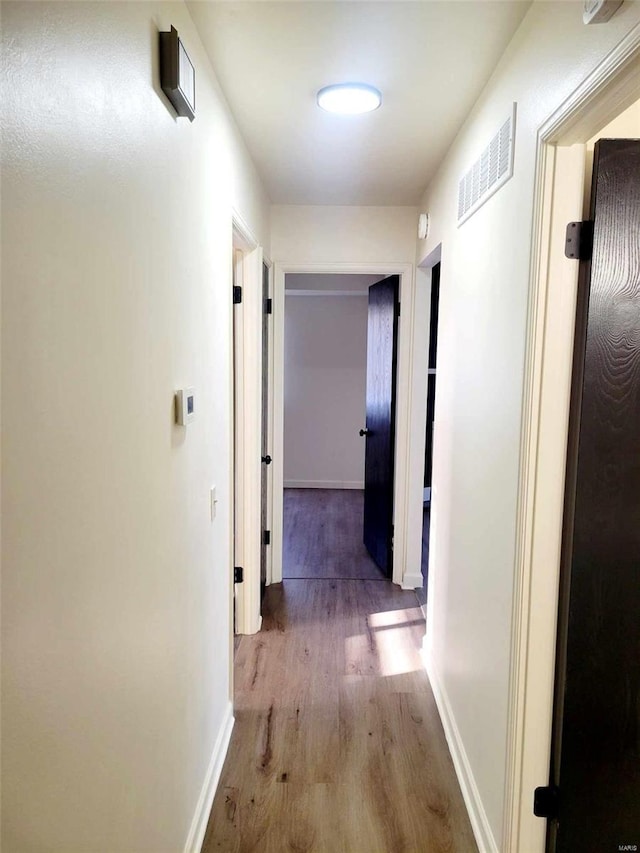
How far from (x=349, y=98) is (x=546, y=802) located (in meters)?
2.28

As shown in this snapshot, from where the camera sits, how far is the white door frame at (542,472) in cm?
135

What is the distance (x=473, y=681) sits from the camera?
1.93 metres

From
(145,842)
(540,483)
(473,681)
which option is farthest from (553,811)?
(145,842)

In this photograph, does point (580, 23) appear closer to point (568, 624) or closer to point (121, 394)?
point (121, 394)

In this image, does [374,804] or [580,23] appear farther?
[374,804]

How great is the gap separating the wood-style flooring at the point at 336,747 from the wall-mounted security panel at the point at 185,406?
1359 millimetres

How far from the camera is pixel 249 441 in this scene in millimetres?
2922

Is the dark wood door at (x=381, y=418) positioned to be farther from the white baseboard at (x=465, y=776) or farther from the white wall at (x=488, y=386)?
the white baseboard at (x=465, y=776)

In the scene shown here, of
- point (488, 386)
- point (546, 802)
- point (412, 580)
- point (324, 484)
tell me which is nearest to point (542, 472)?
point (488, 386)

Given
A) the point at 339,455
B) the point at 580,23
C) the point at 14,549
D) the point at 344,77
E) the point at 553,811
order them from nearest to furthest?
the point at 14,549, the point at 580,23, the point at 553,811, the point at 344,77, the point at 339,455

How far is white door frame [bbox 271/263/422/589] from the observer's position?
353 centimetres

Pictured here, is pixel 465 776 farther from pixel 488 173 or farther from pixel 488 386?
pixel 488 173

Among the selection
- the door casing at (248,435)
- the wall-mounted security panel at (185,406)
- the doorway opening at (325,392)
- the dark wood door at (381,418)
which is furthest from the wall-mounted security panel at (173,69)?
the doorway opening at (325,392)

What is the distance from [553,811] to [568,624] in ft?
1.74
